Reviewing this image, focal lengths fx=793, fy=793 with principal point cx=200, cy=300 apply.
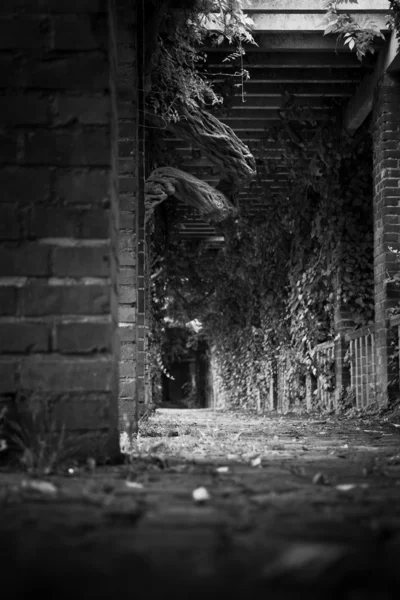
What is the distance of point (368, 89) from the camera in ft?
30.0

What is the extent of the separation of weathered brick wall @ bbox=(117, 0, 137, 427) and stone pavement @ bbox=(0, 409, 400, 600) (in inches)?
125

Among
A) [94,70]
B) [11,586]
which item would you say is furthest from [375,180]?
[11,586]

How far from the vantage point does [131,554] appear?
4.63ft

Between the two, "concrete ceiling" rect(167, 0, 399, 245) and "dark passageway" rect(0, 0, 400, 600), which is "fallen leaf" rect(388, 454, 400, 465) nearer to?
"dark passageway" rect(0, 0, 400, 600)

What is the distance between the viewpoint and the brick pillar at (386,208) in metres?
8.35

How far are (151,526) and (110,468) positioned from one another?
131 centimetres

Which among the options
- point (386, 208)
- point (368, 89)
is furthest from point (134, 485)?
point (368, 89)

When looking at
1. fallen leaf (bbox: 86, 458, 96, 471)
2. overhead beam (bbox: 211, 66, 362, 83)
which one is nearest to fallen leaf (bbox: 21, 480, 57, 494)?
fallen leaf (bbox: 86, 458, 96, 471)

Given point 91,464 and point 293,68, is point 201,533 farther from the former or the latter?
point 293,68

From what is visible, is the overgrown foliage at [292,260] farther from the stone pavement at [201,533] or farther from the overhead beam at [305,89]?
the stone pavement at [201,533]

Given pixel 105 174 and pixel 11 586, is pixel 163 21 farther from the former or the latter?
pixel 11 586

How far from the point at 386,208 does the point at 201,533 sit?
23.9 feet

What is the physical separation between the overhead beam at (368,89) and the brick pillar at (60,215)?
217 inches

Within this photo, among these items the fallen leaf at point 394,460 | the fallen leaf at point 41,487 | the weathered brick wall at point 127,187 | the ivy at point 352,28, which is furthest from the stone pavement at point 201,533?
the ivy at point 352,28
